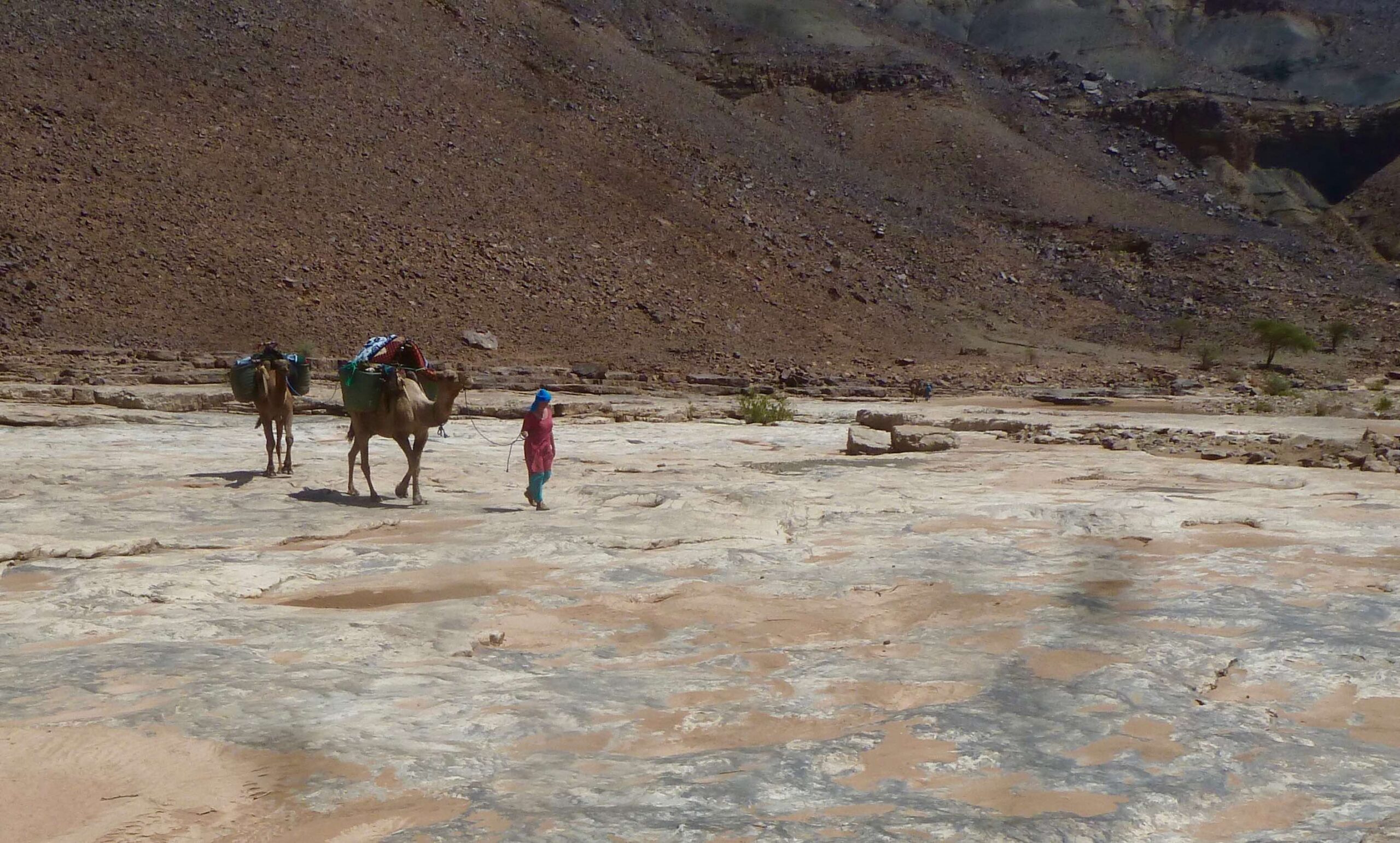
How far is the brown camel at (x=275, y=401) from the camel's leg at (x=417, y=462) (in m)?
2.20

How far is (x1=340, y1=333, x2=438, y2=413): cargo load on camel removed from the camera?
1077 cm

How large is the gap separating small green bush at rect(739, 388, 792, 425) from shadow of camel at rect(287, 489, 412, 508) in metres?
12.1

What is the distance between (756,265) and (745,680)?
40.3m

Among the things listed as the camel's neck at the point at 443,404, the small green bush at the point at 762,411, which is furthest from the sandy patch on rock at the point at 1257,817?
the small green bush at the point at 762,411

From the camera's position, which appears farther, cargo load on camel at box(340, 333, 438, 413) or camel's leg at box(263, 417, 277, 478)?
camel's leg at box(263, 417, 277, 478)

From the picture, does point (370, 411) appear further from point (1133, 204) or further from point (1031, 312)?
point (1133, 204)

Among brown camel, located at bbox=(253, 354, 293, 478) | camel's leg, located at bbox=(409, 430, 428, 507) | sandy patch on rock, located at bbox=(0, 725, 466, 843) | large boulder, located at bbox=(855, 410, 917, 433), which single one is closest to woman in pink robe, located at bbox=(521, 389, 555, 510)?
camel's leg, located at bbox=(409, 430, 428, 507)

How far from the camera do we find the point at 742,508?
9.54m

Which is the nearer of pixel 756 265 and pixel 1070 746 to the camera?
pixel 1070 746

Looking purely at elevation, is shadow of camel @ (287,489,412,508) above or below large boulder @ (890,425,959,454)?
below

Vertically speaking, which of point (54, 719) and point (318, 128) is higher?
point (318, 128)

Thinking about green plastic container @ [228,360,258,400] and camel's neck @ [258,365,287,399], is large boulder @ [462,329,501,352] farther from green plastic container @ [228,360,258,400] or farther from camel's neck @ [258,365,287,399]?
green plastic container @ [228,360,258,400]

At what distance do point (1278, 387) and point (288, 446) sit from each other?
30.2 meters

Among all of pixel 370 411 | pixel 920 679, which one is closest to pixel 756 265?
pixel 370 411
